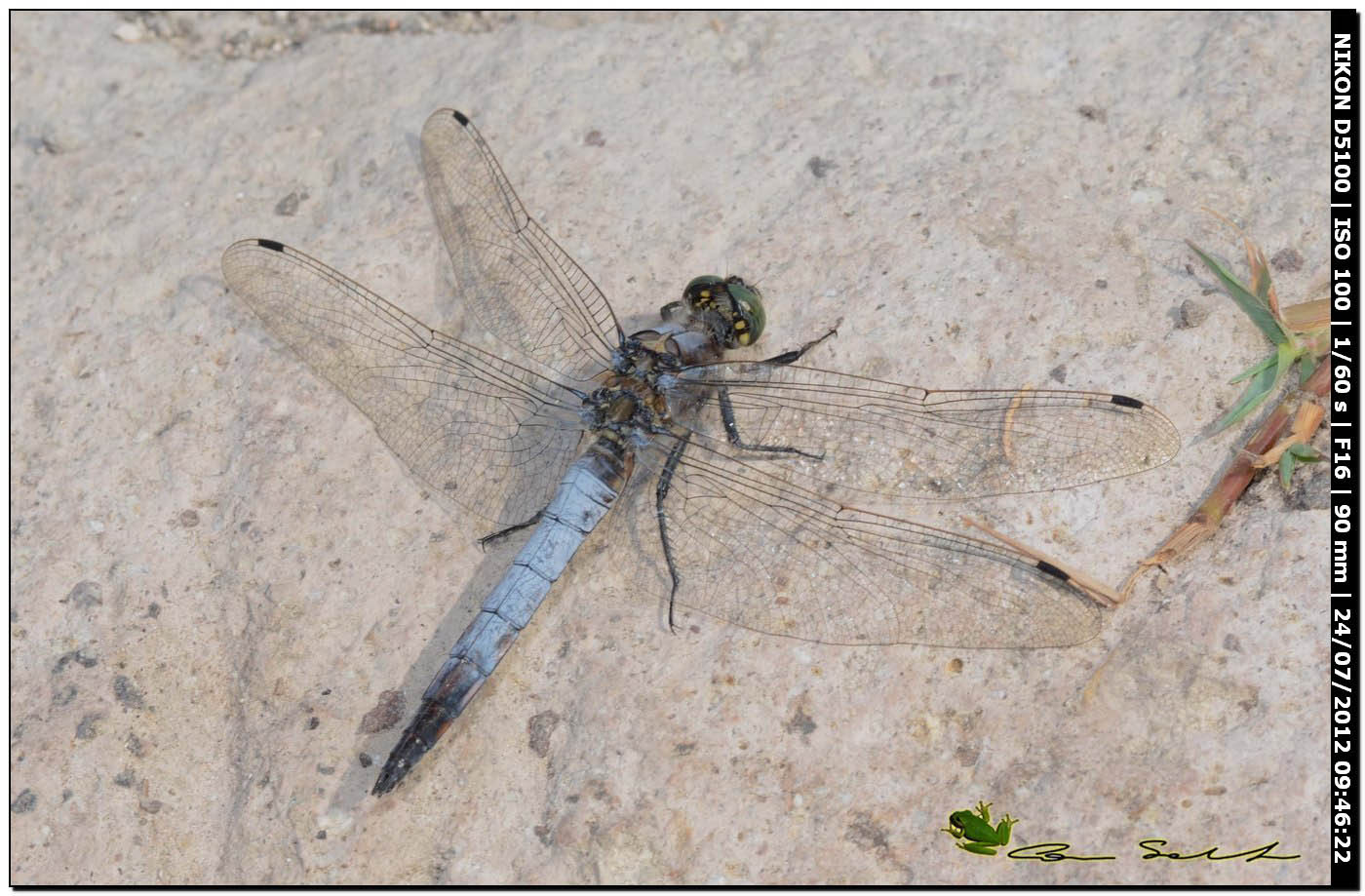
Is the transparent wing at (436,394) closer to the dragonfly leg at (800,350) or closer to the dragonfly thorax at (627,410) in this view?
the dragonfly thorax at (627,410)

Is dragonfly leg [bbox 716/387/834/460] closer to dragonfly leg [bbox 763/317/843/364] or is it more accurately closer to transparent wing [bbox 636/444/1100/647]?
dragonfly leg [bbox 763/317/843/364]

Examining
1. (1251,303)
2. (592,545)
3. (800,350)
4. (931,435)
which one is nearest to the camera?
(931,435)

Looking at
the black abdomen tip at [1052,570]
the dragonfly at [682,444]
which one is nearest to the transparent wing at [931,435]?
the dragonfly at [682,444]

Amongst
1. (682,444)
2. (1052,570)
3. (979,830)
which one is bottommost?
(979,830)

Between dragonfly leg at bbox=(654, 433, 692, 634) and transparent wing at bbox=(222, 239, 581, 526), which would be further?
transparent wing at bbox=(222, 239, 581, 526)

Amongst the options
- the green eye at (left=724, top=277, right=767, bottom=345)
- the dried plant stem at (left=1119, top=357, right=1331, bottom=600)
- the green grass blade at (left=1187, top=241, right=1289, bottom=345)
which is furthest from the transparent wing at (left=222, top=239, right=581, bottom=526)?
the green grass blade at (left=1187, top=241, right=1289, bottom=345)

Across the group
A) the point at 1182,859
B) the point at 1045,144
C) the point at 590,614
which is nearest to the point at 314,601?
the point at 590,614

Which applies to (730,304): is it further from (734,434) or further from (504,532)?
(504,532)

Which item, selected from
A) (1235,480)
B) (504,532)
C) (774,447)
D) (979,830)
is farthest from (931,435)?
(504,532)
